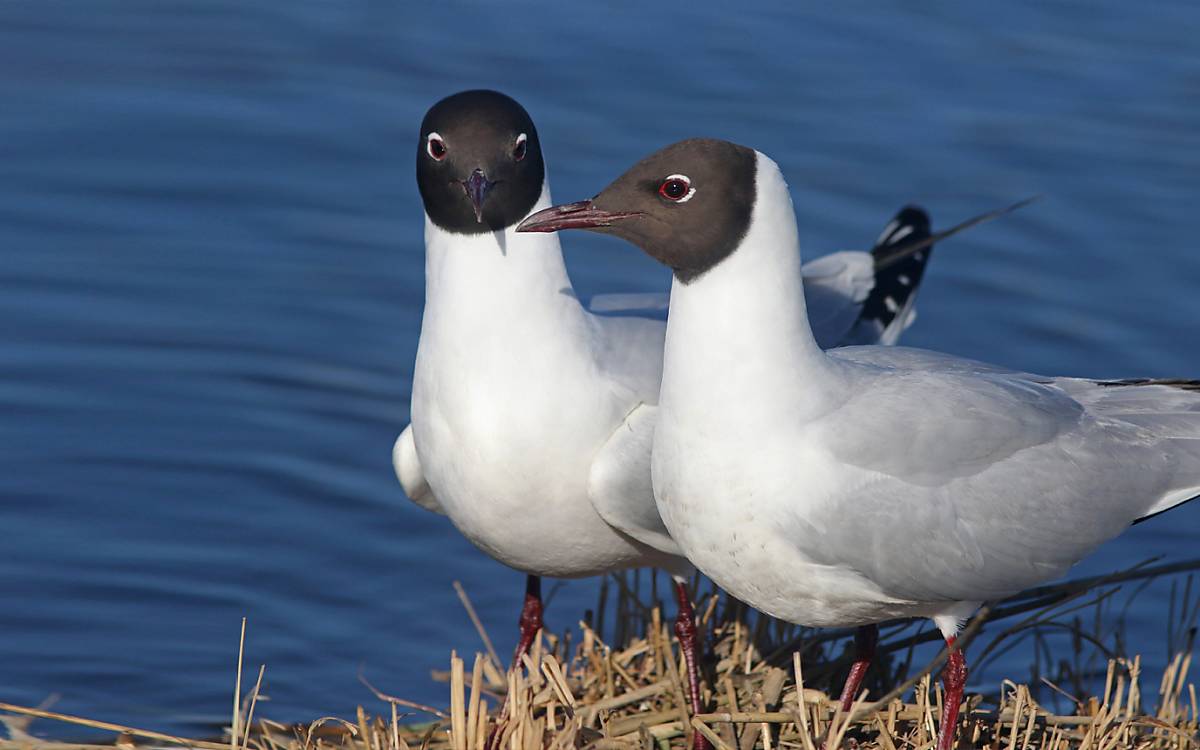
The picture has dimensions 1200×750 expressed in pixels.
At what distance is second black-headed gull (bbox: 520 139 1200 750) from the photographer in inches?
188

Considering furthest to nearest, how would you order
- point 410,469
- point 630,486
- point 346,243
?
point 346,243 → point 410,469 → point 630,486

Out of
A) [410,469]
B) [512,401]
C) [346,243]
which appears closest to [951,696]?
[512,401]

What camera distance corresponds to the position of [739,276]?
189 inches

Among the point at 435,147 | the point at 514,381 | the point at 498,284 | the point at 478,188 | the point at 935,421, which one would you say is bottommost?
the point at 935,421

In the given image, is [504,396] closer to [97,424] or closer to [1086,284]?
[97,424]

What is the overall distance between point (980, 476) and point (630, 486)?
92cm

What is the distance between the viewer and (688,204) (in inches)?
189

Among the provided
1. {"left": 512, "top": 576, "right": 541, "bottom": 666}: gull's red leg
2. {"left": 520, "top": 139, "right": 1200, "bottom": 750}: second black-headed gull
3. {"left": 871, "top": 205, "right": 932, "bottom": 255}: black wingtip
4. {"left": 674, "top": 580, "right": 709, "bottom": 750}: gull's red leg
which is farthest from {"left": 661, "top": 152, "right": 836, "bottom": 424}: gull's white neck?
{"left": 871, "top": 205, "right": 932, "bottom": 255}: black wingtip

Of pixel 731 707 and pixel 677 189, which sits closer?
pixel 677 189

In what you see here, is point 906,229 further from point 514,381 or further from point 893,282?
point 514,381

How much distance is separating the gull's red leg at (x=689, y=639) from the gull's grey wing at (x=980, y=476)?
84cm

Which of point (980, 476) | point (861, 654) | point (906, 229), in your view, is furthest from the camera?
point (906, 229)

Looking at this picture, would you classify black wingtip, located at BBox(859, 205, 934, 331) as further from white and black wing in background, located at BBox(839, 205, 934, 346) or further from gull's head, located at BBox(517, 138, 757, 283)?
gull's head, located at BBox(517, 138, 757, 283)

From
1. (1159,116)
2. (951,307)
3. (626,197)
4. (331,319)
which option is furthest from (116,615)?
(1159,116)
